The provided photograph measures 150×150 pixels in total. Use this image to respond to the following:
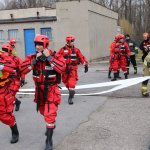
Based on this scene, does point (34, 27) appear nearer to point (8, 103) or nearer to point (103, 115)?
point (103, 115)

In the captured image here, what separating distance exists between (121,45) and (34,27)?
1278 centimetres

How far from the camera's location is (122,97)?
1085 cm

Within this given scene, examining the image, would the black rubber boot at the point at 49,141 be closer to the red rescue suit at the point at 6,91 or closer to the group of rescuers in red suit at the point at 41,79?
the group of rescuers in red suit at the point at 41,79

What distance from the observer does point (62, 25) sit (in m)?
24.0

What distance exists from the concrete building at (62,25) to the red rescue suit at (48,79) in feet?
58.7

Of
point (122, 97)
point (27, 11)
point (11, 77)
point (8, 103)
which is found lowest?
point (122, 97)

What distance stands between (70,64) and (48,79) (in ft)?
13.7

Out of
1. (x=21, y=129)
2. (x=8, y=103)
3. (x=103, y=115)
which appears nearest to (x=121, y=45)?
(x=103, y=115)

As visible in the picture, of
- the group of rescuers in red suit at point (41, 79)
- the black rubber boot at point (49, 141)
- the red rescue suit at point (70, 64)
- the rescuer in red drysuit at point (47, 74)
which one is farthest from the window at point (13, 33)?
the black rubber boot at point (49, 141)

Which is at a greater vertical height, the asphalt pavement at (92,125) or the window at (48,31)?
the window at (48,31)

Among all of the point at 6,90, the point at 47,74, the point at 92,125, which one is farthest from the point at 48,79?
the point at 92,125

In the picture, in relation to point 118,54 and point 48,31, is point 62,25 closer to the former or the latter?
point 48,31

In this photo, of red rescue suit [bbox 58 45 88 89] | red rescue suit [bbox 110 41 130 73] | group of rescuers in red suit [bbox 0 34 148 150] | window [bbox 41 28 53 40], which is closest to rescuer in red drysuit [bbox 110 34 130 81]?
red rescue suit [bbox 110 41 130 73]

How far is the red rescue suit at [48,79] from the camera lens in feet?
19.2
